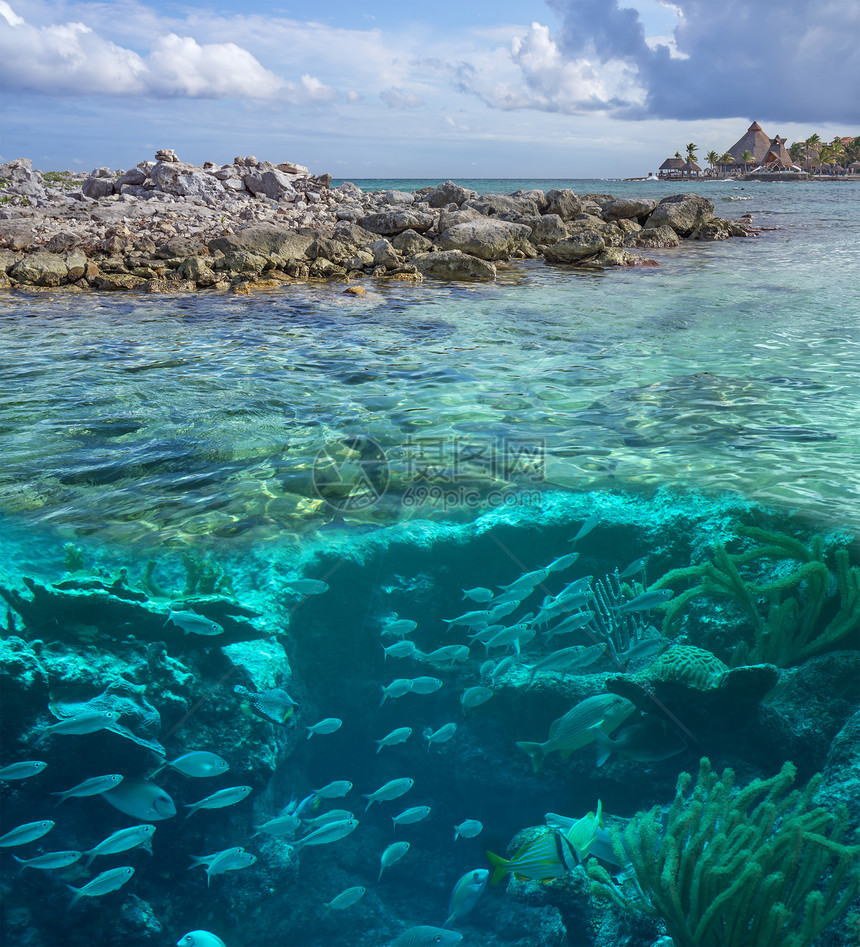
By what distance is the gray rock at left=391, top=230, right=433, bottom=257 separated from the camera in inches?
739

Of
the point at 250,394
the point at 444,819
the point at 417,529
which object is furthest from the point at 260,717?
the point at 250,394

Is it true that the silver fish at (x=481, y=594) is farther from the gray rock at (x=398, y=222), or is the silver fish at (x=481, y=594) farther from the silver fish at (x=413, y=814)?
the gray rock at (x=398, y=222)

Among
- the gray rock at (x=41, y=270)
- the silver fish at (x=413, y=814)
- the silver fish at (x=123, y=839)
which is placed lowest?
the silver fish at (x=413, y=814)

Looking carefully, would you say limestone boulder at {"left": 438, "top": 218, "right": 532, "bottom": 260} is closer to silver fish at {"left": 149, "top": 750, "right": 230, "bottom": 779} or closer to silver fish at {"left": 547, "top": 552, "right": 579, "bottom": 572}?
silver fish at {"left": 547, "top": 552, "right": 579, "bottom": 572}

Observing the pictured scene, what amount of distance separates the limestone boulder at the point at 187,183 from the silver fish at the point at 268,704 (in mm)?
29178

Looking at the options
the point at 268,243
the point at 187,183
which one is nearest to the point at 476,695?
the point at 268,243

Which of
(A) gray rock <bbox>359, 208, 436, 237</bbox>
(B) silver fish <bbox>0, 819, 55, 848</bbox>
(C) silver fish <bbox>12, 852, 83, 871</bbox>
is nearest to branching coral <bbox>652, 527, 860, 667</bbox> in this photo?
(C) silver fish <bbox>12, 852, 83, 871</bbox>

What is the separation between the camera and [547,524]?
525 centimetres

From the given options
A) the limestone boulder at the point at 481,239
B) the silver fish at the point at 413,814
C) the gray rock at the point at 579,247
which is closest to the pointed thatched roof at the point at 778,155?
the gray rock at the point at 579,247

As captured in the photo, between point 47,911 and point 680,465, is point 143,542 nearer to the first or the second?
point 47,911

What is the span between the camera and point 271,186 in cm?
3341

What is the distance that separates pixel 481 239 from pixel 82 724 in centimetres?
1798

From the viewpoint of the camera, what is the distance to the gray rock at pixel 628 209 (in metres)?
25.7

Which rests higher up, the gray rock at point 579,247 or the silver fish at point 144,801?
the gray rock at point 579,247
